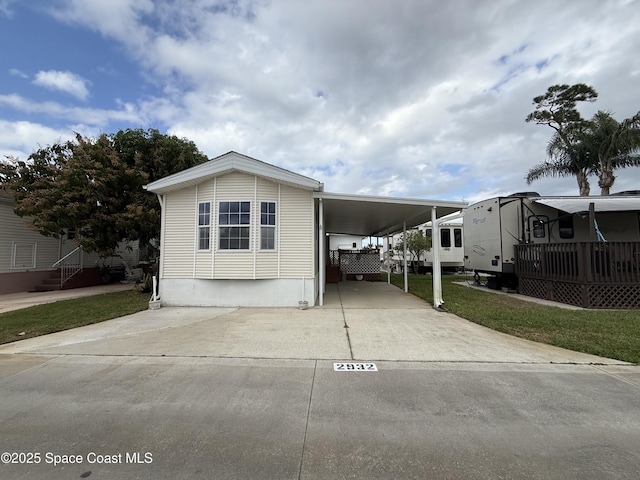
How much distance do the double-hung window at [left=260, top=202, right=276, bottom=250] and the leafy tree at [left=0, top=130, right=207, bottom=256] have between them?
4.67m

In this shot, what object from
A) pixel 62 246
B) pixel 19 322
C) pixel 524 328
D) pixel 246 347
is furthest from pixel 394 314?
pixel 62 246

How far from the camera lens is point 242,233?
932cm

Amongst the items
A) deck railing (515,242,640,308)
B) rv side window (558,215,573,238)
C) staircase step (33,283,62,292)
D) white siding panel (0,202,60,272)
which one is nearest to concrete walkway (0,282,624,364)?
deck railing (515,242,640,308)

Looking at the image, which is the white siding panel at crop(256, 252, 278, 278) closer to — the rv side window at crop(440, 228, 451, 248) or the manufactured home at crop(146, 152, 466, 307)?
the manufactured home at crop(146, 152, 466, 307)

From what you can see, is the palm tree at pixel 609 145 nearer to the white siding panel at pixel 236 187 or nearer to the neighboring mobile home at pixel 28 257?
the white siding panel at pixel 236 187

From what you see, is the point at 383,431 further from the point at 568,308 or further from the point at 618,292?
the point at 618,292

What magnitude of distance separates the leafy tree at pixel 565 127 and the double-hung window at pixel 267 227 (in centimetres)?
1785

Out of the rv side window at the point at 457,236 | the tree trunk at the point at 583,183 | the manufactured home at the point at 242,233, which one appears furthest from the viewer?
the rv side window at the point at 457,236

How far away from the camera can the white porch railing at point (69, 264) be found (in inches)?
575

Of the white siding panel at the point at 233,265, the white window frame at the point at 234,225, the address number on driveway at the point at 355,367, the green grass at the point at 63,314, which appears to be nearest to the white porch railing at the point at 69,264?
the green grass at the point at 63,314

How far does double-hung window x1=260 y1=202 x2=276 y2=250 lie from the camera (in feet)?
30.6

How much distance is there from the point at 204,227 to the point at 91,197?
5016 millimetres

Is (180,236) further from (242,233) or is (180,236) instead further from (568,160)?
(568,160)

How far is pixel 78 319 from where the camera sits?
25.3ft
